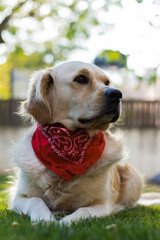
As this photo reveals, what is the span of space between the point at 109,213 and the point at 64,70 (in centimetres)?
156

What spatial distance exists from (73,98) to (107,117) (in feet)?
1.34

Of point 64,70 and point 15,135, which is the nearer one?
point 64,70

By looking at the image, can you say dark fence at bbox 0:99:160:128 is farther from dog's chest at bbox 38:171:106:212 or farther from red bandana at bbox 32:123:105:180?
dog's chest at bbox 38:171:106:212

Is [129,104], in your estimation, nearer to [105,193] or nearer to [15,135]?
[15,135]

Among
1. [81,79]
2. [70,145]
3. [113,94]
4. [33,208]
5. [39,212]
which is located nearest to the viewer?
[39,212]

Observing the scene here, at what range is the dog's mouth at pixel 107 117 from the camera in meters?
3.14

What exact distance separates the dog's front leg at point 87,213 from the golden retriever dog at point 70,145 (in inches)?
0.4

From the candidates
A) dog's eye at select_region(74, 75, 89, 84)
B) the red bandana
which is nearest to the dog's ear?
the red bandana

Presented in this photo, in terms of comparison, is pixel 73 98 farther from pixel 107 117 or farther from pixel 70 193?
pixel 70 193

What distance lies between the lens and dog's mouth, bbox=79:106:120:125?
3.14 meters

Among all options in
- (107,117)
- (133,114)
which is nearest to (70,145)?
(107,117)

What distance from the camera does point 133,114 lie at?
416 inches

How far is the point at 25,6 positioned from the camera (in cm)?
1022

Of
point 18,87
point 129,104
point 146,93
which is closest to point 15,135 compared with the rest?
point 129,104
